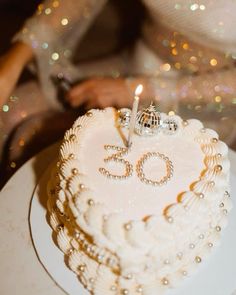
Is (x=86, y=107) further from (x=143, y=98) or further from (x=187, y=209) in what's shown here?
(x=187, y=209)

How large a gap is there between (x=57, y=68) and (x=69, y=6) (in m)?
0.21

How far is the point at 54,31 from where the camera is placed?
1456mm

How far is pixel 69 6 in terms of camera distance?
4.78ft

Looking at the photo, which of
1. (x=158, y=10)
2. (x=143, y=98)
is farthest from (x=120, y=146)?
(x=158, y=10)

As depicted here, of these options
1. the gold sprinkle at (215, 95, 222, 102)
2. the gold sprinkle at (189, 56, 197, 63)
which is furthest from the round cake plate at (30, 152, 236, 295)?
the gold sprinkle at (189, 56, 197, 63)

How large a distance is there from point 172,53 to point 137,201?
0.68 metres

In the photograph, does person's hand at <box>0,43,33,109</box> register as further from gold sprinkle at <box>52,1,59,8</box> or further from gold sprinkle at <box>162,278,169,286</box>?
gold sprinkle at <box>162,278,169,286</box>

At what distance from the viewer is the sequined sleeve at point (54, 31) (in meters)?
1.43

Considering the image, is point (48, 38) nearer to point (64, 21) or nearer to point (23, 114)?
point (64, 21)

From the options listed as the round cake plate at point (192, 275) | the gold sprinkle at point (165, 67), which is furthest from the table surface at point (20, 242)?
the gold sprinkle at point (165, 67)

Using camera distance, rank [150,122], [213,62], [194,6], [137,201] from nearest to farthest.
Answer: [137,201], [150,122], [194,6], [213,62]

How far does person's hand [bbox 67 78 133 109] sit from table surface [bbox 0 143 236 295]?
11.3 inches

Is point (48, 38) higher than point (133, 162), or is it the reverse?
point (48, 38)

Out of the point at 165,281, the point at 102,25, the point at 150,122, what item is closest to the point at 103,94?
the point at 150,122
